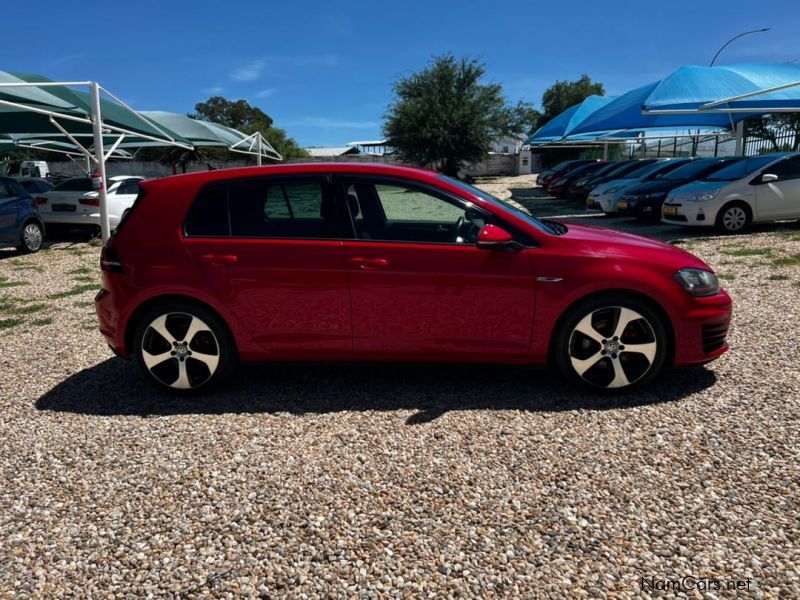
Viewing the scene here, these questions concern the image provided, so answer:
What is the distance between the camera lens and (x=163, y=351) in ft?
14.2

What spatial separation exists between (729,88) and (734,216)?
6.71m

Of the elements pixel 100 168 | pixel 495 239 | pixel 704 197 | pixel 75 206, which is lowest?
pixel 495 239

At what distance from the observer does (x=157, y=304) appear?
4.28 metres

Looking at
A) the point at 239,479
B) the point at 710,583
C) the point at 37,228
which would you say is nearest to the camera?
the point at 710,583

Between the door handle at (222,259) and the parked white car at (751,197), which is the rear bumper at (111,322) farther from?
the parked white car at (751,197)

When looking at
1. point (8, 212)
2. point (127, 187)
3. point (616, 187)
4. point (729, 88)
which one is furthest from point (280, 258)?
point (729, 88)

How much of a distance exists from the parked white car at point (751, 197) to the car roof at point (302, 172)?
944 cm

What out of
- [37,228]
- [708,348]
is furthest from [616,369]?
[37,228]

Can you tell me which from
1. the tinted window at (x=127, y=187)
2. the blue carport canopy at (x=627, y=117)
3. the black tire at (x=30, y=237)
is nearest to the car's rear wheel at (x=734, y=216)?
the blue carport canopy at (x=627, y=117)

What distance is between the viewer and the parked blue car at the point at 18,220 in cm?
1159

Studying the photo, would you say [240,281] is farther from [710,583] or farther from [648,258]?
[710,583]

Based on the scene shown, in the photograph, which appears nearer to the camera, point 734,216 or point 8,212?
point 8,212

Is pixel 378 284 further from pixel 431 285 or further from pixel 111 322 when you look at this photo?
pixel 111 322

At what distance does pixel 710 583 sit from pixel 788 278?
6.73m
